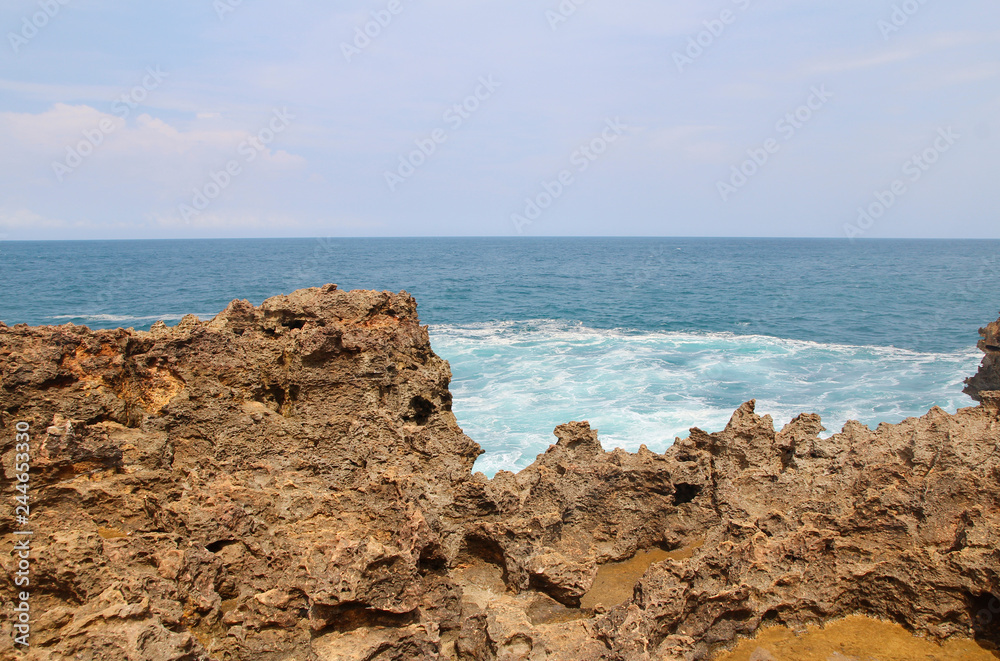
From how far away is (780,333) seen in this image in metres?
34.2

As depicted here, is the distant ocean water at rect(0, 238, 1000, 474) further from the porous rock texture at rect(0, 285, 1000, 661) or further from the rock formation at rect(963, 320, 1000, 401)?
the porous rock texture at rect(0, 285, 1000, 661)

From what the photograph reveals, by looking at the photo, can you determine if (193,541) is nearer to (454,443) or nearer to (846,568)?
(454,443)

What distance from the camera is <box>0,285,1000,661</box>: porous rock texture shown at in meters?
5.05

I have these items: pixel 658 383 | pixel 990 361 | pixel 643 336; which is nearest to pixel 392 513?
pixel 990 361

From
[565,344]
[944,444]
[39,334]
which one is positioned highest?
[39,334]

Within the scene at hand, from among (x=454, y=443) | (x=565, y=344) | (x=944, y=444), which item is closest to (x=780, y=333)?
(x=565, y=344)

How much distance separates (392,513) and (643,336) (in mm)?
27808

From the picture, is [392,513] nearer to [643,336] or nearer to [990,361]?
[990,361]

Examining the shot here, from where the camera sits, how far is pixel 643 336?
3238cm

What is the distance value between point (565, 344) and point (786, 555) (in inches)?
883

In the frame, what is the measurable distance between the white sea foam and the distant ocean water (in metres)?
0.08

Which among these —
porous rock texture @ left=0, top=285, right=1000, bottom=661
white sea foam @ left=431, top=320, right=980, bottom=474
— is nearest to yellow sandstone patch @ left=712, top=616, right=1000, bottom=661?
porous rock texture @ left=0, top=285, right=1000, bottom=661

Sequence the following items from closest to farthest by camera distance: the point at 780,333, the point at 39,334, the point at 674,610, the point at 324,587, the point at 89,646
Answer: the point at 89,646, the point at 324,587, the point at 674,610, the point at 39,334, the point at 780,333

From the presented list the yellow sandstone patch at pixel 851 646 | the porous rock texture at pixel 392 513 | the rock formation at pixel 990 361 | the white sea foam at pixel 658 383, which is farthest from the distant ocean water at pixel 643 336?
the yellow sandstone patch at pixel 851 646
